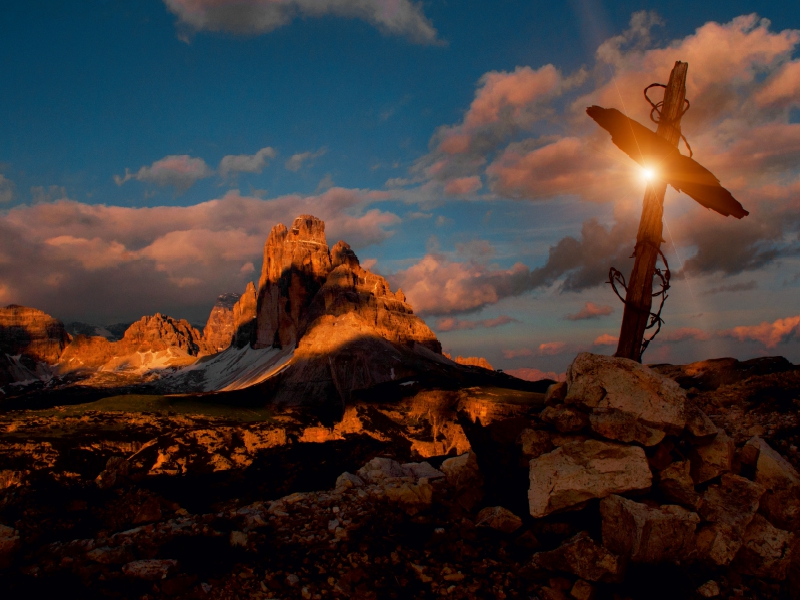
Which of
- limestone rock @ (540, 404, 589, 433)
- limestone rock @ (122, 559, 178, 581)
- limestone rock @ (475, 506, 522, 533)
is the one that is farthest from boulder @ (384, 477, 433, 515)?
limestone rock @ (122, 559, 178, 581)

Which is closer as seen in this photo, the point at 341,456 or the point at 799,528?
the point at 799,528

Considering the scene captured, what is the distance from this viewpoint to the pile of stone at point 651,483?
6723 mm

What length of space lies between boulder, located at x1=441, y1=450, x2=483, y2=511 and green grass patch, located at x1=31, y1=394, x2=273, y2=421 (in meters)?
74.4

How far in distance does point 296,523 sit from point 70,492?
36.8 feet

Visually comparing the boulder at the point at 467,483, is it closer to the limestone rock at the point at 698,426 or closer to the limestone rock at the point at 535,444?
the limestone rock at the point at 535,444

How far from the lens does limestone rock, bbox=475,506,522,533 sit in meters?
7.80

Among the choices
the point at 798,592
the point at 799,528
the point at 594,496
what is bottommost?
the point at 798,592

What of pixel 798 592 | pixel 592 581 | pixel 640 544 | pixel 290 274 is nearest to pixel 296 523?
pixel 592 581

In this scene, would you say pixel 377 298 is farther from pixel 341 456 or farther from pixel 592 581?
pixel 592 581

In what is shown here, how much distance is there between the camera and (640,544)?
6.57m

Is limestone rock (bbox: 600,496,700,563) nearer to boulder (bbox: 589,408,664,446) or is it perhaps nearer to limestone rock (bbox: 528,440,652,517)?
limestone rock (bbox: 528,440,652,517)

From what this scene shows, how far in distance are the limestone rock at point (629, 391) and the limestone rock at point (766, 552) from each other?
72.2 inches

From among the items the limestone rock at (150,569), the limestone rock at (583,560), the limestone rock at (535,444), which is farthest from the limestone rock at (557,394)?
the limestone rock at (150,569)

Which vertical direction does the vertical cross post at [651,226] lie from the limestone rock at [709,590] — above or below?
above
